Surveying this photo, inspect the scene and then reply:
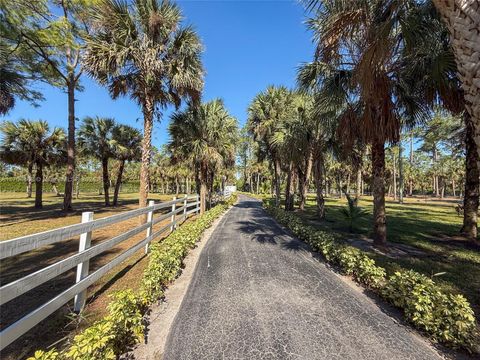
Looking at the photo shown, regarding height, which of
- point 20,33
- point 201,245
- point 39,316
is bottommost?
point 201,245

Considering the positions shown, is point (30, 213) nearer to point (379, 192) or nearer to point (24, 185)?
point (379, 192)

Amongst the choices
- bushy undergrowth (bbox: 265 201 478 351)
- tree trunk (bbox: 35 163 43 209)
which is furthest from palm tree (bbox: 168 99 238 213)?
tree trunk (bbox: 35 163 43 209)

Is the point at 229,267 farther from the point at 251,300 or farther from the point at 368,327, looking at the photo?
the point at 368,327

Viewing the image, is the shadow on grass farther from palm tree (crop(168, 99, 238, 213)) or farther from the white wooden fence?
the white wooden fence

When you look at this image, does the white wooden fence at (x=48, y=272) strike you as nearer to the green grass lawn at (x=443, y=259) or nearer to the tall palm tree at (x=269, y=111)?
the green grass lawn at (x=443, y=259)

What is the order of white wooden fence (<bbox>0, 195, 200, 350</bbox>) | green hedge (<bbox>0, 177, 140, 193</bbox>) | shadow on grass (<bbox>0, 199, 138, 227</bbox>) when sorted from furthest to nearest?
green hedge (<bbox>0, 177, 140, 193</bbox>) → shadow on grass (<bbox>0, 199, 138, 227</bbox>) → white wooden fence (<bbox>0, 195, 200, 350</bbox>)

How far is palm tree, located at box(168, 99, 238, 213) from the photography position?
12.4 metres

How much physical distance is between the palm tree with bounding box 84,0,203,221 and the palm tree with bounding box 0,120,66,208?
10.9 meters

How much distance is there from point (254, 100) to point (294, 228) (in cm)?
1093

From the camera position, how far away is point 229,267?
496cm

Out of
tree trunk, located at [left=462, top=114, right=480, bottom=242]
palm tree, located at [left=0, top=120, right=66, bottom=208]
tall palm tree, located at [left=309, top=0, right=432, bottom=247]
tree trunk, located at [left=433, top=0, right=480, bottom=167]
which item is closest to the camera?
tree trunk, located at [left=433, top=0, right=480, bottom=167]

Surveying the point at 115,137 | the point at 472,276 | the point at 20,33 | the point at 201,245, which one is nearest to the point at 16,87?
the point at 20,33

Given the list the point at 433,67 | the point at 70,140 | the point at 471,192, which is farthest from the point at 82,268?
the point at 70,140

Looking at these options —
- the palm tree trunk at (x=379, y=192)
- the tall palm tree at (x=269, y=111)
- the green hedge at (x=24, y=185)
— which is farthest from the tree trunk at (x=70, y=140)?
the green hedge at (x=24, y=185)
